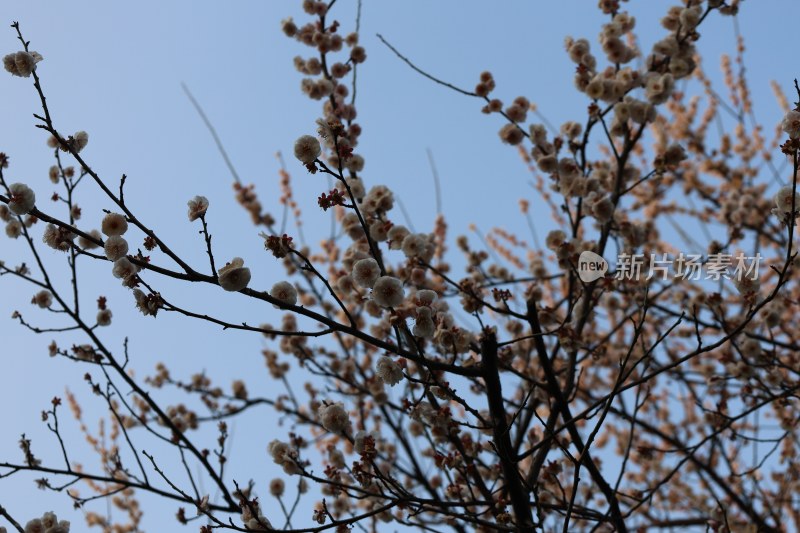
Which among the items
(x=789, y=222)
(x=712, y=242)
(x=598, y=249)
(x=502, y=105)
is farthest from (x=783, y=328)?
(x=789, y=222)

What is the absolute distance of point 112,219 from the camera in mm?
2420

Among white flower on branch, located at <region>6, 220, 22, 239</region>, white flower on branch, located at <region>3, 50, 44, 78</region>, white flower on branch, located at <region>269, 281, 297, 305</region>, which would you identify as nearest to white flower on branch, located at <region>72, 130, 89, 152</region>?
white flower on branch, located at <region>3, 50, 44, 78</region>

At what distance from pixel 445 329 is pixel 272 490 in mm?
1866

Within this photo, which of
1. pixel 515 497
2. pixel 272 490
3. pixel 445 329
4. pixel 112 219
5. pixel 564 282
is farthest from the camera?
pixel 564 282

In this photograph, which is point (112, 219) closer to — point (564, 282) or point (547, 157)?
point (547, 157)

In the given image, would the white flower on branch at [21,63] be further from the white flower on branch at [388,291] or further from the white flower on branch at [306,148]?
the white flower on branch at [388,291]

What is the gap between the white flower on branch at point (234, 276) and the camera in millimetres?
2230

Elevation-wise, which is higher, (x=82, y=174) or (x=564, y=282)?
(x=564, y=282)

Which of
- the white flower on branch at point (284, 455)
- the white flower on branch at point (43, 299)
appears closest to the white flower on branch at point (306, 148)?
the white flower on branch at point (284, 455)

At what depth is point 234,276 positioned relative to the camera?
2.24 meters

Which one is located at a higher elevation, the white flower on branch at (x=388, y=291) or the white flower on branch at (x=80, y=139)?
the white flower on branch at (x=80, y=139)

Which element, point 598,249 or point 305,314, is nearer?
point 305,314

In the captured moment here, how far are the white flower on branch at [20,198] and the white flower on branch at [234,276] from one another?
2.50ft

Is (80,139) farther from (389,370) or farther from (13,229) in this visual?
(389,370)
